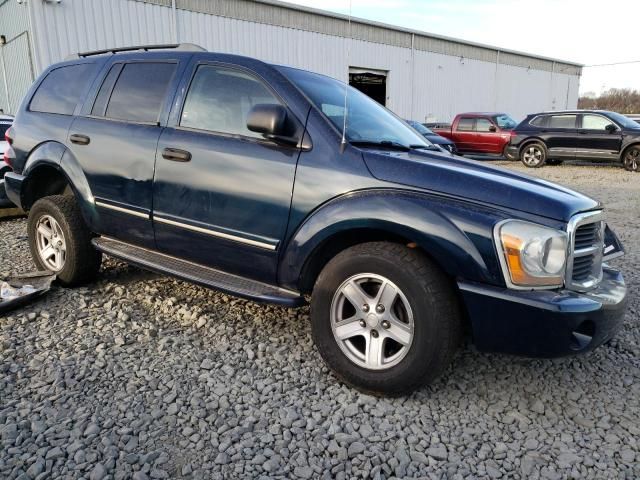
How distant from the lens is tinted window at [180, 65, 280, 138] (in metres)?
3.11

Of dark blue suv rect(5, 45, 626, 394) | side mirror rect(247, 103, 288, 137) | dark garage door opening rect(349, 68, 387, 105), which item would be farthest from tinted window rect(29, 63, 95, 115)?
dark garage door opening rect(349, 68, 387, 105)

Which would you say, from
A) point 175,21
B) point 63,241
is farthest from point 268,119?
point 175,21

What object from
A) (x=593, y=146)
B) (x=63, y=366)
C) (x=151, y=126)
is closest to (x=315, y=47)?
(x=593, y=146)

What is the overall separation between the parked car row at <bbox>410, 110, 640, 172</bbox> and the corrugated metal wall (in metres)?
11.1

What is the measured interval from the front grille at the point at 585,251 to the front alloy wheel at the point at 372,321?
2.75ft

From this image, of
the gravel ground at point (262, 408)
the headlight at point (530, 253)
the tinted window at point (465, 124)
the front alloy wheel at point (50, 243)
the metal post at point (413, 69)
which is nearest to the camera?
the gravel ground at point (262, 408)

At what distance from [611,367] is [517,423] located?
3.28ft

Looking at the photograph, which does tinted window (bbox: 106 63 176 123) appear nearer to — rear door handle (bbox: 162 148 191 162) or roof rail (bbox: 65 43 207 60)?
roof rail (bbox: 65 43 207 60)

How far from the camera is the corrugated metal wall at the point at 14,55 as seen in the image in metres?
13.4

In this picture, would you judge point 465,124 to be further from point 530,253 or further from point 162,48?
point 530,253

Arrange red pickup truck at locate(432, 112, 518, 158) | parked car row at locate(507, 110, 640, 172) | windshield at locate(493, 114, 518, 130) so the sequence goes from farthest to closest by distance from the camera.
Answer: windshield at locate(493, 114, 518, 130), red pickup truck at locate(432, 112, 518, 158), parked car row at locate(507, 110, 640, 172)

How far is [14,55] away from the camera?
49.5 feet

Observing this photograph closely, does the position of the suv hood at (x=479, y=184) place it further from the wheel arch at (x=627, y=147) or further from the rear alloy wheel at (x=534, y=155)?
the rear alloy wheel at (x=534, y=155)

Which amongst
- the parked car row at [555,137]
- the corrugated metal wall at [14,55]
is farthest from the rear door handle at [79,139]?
the parked car row at [555,137]
